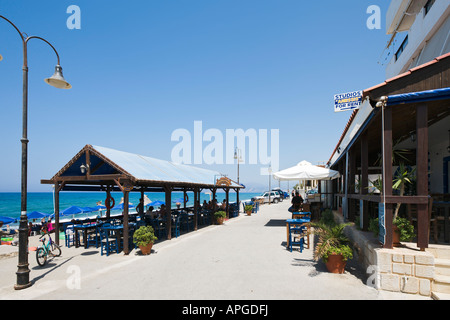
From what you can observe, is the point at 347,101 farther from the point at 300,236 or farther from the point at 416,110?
the point at 300,236

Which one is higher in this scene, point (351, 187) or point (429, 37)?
point (429, 37)

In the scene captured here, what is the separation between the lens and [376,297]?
16.1ft

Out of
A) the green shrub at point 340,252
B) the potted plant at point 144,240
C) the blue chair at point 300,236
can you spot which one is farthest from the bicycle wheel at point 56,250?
the green shrub at point 340,252

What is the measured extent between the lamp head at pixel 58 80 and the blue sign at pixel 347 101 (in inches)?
350

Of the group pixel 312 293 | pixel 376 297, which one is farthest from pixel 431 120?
pixel 312 293

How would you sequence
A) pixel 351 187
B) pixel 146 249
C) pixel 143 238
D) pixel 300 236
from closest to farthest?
pixel 300 236 → pixel 143 238 → pixel 146 249 → pixel 351 187

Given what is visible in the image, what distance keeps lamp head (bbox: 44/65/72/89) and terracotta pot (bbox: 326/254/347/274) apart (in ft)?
25.8

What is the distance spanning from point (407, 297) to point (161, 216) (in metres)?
→ 11.1

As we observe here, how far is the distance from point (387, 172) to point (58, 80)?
7.91 m

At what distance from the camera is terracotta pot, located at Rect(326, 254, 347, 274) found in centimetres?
640

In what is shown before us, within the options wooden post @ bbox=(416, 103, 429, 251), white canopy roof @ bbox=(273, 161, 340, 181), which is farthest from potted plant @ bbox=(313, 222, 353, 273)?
white canopy roof @ bbox=(273, 161, 340, 181)

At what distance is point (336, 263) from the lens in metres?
6.42

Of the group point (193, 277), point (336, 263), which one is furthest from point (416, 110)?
point (193, 277)
